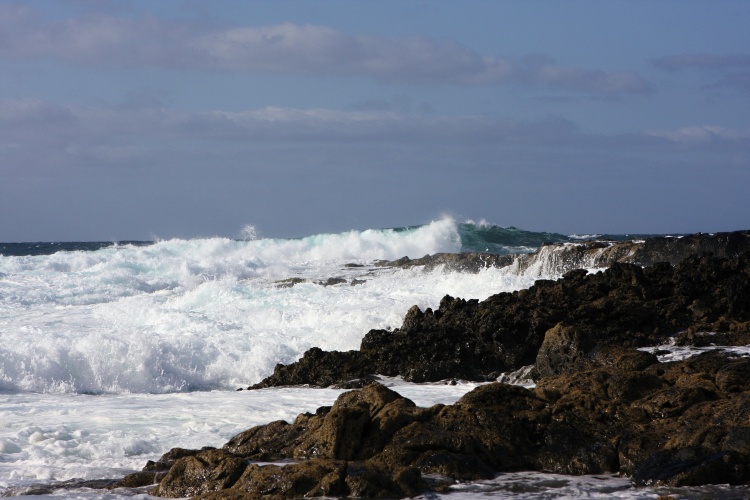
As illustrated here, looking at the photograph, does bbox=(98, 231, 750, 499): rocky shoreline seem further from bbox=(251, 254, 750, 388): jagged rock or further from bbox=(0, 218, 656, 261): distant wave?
bbox=(0, 218, 656, 261): distant wave

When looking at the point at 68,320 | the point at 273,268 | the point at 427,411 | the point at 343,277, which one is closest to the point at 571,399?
the point at 427,411

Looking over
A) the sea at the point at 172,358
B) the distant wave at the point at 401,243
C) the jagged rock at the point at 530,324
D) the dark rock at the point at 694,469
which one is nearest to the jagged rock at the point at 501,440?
the dark rock at the point at 694,469

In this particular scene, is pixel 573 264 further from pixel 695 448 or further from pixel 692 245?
pixel 695 448

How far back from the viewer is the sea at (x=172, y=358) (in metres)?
8.75

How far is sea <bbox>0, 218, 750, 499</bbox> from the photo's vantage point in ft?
28.7

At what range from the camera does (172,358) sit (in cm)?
1664

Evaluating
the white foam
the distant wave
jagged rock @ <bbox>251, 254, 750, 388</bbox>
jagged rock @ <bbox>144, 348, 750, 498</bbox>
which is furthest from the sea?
the distant wave

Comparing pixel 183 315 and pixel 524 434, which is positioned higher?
pixel 183 315

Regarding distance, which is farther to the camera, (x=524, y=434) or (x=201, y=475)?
(x=524, y=434)

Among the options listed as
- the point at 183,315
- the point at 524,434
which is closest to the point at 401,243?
the point at 183,315

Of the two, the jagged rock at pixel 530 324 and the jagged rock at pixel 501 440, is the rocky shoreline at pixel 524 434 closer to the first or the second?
the jagged rock at pixel 501 440

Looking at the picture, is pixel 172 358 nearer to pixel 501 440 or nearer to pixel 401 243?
pixel 501 440

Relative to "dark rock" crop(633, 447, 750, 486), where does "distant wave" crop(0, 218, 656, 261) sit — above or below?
above

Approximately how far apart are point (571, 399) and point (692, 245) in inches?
535
